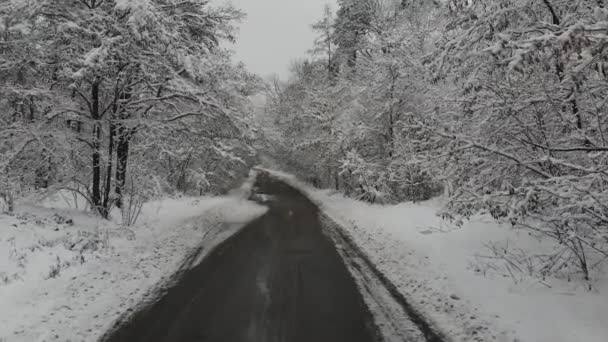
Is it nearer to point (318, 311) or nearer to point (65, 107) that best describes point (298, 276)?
point (318, 311)

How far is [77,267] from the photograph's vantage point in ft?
25.3

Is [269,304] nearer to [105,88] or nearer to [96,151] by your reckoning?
[96,151]

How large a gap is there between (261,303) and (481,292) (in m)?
3.57

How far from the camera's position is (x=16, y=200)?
1109 cm

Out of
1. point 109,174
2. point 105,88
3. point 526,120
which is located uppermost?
point 105,88

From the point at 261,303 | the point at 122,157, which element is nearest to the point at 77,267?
the point at 261,303

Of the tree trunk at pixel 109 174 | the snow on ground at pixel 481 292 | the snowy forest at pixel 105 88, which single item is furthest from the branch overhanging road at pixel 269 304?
the snowy forest at pixel 105 88

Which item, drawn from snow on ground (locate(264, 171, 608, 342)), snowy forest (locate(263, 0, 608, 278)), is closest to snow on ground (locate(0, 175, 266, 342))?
snow on ground (locate(264, 171, 608, 342))

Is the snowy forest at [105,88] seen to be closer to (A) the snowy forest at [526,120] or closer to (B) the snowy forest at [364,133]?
(B) the snowy forest at [364,133]

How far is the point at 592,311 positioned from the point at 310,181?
1394 inches

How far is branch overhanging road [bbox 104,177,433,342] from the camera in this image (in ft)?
17.4

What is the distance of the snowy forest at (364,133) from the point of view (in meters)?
5.00

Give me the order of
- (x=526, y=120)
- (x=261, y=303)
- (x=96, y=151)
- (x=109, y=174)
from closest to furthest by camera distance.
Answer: (x=526, y=120)
(x=261, y=303)
(x=96, y=151)
(x=109, y=174)

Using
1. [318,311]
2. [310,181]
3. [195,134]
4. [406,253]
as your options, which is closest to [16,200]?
[195,134]
